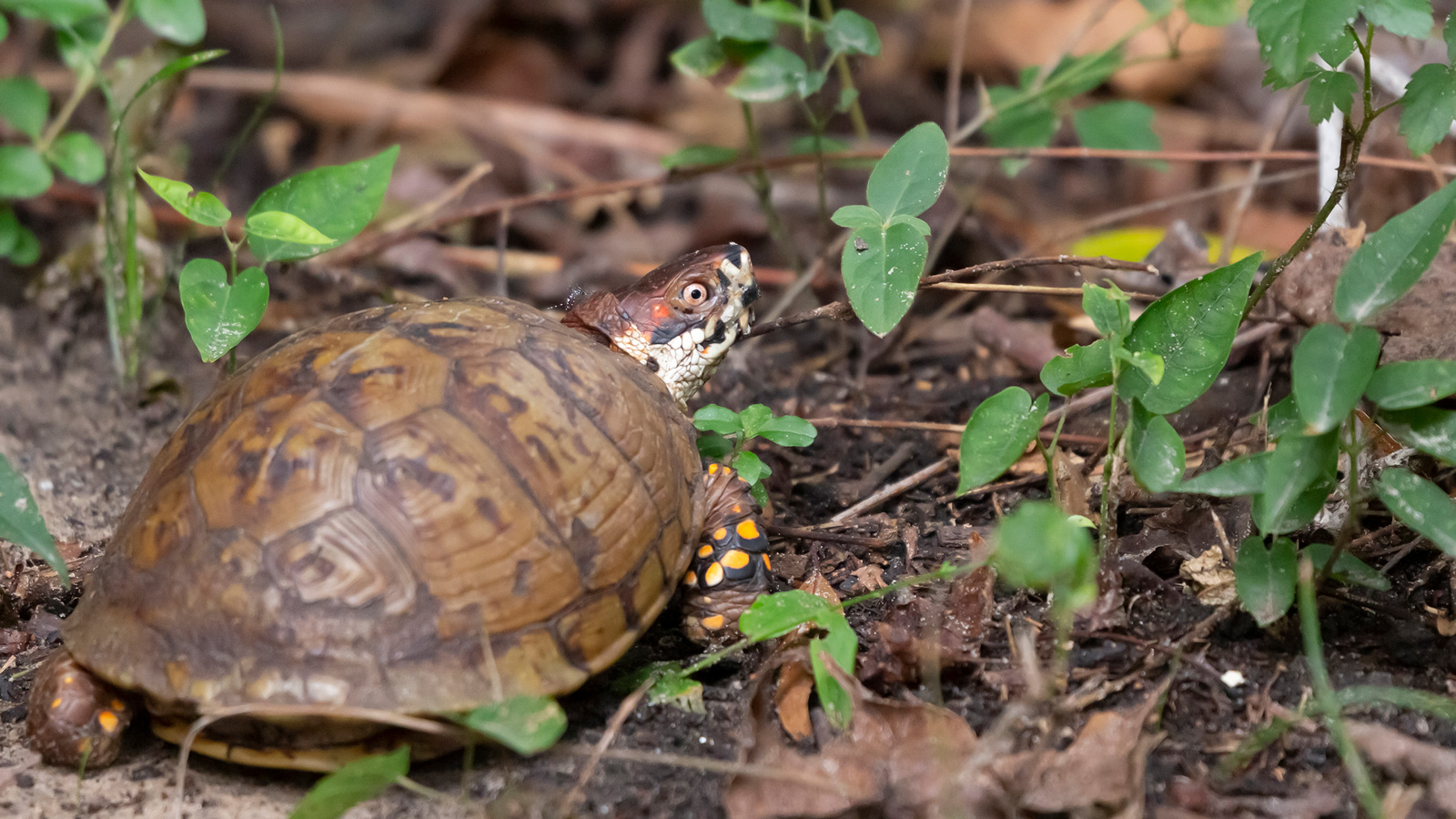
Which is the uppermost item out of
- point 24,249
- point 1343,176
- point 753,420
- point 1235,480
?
point 1343,176

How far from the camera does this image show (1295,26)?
193cm

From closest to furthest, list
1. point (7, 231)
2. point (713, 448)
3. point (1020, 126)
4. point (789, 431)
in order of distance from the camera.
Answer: point (789, 431) → point (713, 448) → point (7, 231) → point (1020, 126)

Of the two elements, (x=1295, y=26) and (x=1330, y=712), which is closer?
(x=1330, y=712)

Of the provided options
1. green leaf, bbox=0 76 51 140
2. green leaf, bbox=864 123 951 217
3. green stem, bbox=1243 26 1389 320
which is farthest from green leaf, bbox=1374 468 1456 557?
green leaf, bbox=0 76 51 140

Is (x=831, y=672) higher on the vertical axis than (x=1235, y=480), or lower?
lower

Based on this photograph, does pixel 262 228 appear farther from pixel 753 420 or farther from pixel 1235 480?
pixel 1235 480

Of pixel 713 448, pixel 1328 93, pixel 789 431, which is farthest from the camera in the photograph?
pixel 713 448

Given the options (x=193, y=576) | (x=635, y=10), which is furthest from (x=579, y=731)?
(x=635, y=10)

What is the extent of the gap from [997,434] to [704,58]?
5.34ft

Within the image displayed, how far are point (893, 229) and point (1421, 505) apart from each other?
1093 mm

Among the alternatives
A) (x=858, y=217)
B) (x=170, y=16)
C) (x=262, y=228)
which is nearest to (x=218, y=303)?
(x=262, y=228)

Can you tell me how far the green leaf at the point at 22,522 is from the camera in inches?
75.4

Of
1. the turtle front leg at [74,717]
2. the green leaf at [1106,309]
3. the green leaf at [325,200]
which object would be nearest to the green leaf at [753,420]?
the green leaf at [1106,309]

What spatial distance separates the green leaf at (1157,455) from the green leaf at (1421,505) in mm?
321
